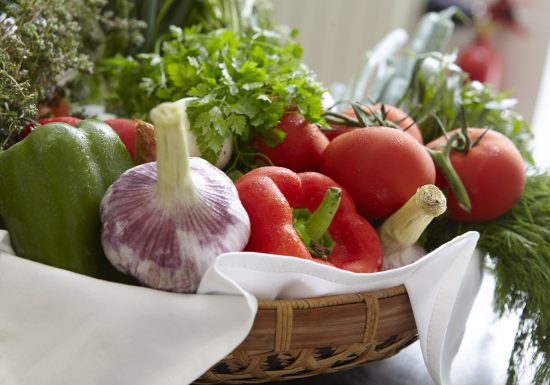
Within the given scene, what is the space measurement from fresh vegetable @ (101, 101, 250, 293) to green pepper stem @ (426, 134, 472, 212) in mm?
332

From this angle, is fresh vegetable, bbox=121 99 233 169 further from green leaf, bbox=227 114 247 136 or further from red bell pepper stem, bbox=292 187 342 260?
red bell pepper stem, bbox=292 187 342 260

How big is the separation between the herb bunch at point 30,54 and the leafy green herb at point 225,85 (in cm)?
10

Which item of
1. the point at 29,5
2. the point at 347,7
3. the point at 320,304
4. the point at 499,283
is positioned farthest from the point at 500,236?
the point at 347,7

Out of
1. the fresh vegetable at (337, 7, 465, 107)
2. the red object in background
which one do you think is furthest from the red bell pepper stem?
the red object in background

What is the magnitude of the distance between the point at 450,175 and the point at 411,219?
15cm

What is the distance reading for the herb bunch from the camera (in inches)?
30.3

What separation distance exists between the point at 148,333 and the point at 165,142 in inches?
6.7

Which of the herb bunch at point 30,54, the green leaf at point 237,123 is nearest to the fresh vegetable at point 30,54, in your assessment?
the herb bunch at point 30,54

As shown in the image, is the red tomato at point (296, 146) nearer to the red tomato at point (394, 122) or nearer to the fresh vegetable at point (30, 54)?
the red tomato at point (394, 122)

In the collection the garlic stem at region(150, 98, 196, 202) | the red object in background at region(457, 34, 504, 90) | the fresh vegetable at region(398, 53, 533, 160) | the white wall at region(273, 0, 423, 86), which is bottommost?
the red object in background at region(457, 34, 504, 90)

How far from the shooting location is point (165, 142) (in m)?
0.60

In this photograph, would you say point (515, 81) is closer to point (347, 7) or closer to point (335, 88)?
point (347, 7)

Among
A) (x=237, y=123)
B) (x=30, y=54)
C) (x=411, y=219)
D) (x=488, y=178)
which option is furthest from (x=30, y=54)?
(x=488, y=178)

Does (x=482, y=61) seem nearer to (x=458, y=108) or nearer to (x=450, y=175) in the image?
(x=458, y=108)
